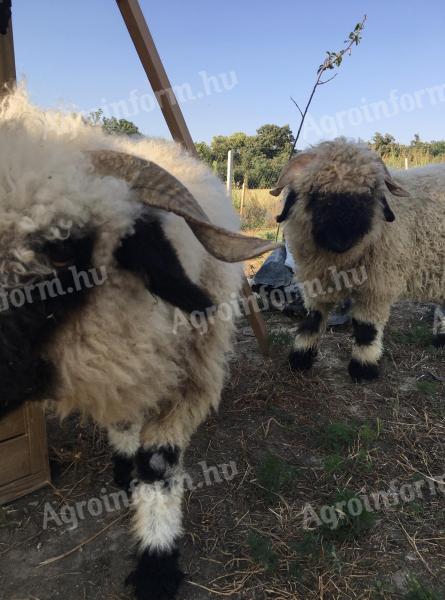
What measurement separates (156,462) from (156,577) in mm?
518

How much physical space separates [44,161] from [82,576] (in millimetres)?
1982

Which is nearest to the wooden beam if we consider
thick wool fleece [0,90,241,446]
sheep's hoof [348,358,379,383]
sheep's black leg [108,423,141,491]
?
thick wool fleece [0,90,241,446]

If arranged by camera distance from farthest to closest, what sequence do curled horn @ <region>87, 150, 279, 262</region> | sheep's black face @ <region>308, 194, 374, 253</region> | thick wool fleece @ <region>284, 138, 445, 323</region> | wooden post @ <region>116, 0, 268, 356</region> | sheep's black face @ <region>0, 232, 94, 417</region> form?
thick wool fleece @ <region>284, 138, 445, 323</region> < sheep's black face @ <region>308, 194, 374, 253</region> < wooden post @ <region>116, 0, 268, 356</region> < curled horn @ <region>87, 150, 279, 262</region> < sheep's black face @ <region>0, 232, 94, 417</region>

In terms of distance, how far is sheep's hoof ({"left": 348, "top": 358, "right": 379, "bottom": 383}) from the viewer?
13.4 feet

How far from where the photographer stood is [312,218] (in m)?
3.77

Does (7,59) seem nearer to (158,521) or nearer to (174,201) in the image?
(174,201)

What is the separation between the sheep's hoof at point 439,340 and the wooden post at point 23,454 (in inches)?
161

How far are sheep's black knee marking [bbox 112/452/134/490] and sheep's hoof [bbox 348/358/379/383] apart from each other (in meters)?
2.30

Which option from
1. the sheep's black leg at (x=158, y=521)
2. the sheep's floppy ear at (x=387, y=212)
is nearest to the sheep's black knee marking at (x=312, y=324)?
the sheep's floppy ear at (x=387, y=212)

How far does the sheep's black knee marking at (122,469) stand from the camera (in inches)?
107

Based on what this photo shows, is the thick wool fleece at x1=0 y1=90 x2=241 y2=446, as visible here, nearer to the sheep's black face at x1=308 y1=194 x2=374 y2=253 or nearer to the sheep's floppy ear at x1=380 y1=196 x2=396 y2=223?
the sheep's black face at x1=308 y1=194 x2=374 y2=253

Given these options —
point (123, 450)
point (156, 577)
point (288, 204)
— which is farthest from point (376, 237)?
point (156, 577)

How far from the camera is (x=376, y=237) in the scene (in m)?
3.83

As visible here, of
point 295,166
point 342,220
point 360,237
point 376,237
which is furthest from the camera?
point 295,166
